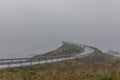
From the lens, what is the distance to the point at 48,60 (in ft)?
183

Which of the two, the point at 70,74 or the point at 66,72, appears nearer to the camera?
the point at 70,74

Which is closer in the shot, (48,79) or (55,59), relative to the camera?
(48,79)

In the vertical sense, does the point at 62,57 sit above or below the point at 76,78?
above

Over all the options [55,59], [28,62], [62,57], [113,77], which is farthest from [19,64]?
[113,77]

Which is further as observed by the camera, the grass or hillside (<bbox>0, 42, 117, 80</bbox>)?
hillside (<bbox>0, 42, 117, 80</bbox>)

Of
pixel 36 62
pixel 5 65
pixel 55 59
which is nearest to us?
pixel 5 65

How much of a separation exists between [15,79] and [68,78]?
3217 millimetres

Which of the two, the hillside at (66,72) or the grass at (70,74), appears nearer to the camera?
the grass at (70,74)

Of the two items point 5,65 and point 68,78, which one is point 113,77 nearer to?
point 68,78

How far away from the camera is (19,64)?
153 ft

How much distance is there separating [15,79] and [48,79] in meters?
1.97

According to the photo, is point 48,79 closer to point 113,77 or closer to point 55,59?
point 113,77

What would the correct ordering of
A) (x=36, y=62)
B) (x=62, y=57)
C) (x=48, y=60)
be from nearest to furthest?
(x=36, y=62) < (x=48, y=60) < (x=62, y=57)

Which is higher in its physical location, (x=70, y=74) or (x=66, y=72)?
(x=66, y=72)
